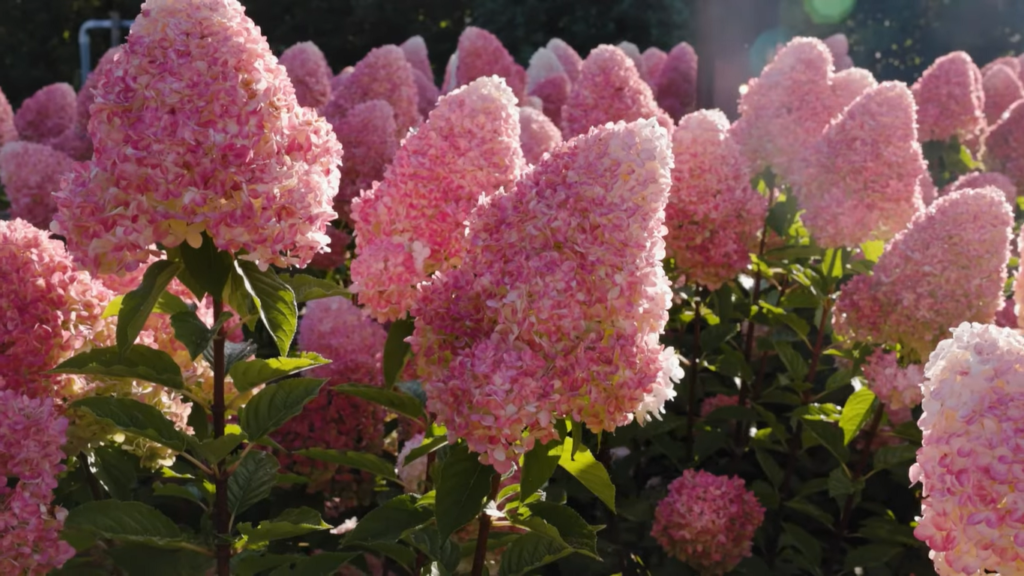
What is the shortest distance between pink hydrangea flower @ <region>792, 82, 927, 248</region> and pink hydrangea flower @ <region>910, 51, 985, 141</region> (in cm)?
251

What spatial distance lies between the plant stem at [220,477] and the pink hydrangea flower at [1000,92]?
20.0 ft

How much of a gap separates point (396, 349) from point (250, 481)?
43cm

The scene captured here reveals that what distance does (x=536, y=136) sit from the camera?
354 cm

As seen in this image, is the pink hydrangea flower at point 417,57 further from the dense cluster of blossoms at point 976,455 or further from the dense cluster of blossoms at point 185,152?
the dense cluster of blossoms at point 976,455

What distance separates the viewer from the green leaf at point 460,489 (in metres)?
1.63

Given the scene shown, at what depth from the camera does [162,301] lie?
190 centimetres

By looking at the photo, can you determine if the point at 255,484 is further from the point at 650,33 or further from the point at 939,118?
the point at 650,33

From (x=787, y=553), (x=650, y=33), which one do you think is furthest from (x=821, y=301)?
(x=650, y=33)

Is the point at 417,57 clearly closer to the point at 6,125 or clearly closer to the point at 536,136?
the point at 6,125

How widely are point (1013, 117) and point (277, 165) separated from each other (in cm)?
496

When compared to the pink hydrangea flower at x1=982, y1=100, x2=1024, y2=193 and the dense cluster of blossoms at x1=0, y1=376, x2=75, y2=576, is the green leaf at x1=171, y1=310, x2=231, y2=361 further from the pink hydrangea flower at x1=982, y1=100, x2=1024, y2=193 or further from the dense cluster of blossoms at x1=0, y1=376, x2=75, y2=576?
the pink hydrangea flower at x1=982, y1=100, x2=1024, y2=193

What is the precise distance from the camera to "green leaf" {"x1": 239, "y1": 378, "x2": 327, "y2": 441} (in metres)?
1.84

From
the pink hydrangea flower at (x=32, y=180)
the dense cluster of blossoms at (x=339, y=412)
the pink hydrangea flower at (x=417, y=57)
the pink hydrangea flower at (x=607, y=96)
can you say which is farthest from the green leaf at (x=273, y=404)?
the pink hydrangea flower at (x=417, y=57)

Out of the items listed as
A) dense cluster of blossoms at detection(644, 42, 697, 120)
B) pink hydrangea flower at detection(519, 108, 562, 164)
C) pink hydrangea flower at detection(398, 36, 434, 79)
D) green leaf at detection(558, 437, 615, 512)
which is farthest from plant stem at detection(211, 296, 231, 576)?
pink hydrangea flower at detection(398, 36, 434, 79)
